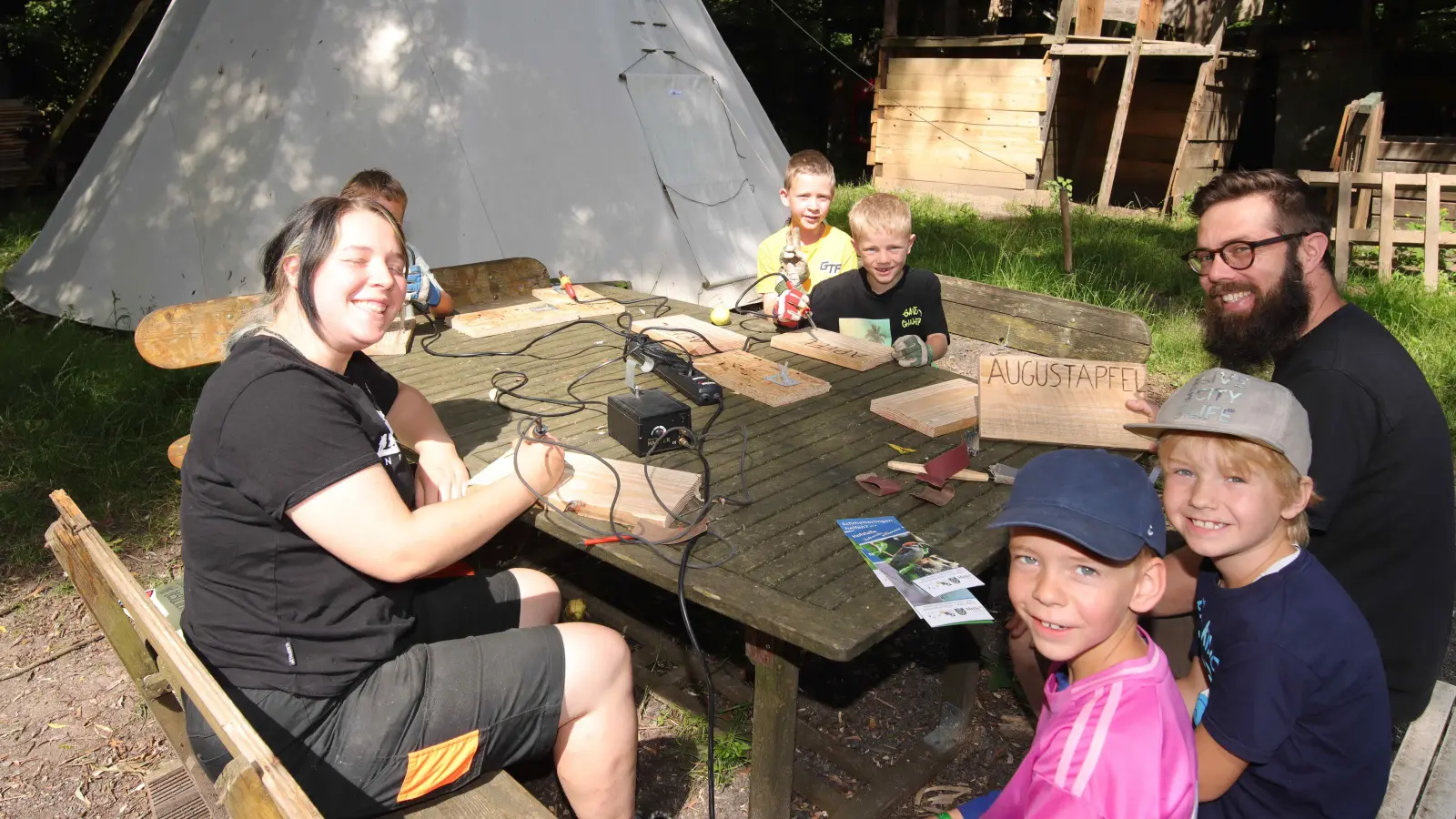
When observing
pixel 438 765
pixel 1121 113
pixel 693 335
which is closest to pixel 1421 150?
pixel 1121 113

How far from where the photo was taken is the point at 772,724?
232cm

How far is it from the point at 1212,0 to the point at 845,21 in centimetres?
697

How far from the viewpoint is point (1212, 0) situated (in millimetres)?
11227

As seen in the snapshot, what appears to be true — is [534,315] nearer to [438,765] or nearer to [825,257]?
[825,257]

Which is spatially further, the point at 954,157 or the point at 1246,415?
the point at 954,157

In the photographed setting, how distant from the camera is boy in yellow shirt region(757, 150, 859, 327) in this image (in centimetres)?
441

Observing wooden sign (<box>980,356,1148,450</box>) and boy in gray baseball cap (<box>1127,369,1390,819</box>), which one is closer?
boy in gray baseball cap (<box>1127,369,1390,819</box>)

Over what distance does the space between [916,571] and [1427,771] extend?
1.27m

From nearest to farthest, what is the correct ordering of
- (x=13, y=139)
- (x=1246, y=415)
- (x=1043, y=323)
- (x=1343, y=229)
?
(x=1246, y=415)
(x=1043, y=323)
(x=1343, y=229)
(x=13, y=139)

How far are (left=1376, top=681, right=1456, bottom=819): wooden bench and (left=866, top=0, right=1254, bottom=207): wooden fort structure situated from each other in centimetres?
993

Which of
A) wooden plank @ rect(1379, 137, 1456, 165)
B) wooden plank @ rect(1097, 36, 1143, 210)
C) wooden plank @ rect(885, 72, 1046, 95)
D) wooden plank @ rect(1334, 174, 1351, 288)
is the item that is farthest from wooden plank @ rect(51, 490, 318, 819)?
wooden plank @ rect(1379, 137, 1456, 165)

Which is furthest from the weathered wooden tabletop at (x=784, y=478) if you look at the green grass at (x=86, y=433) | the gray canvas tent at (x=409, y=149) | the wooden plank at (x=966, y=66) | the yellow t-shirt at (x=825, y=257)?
the wooden plank at (x=966, y=66)

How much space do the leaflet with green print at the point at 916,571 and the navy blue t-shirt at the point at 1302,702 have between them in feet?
1.60

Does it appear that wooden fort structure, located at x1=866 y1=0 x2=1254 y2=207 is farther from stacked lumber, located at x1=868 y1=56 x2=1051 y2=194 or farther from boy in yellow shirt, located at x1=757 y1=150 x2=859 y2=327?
boy in yellow shirt, located at x1=757 y1=150 x2=859 y2=327
